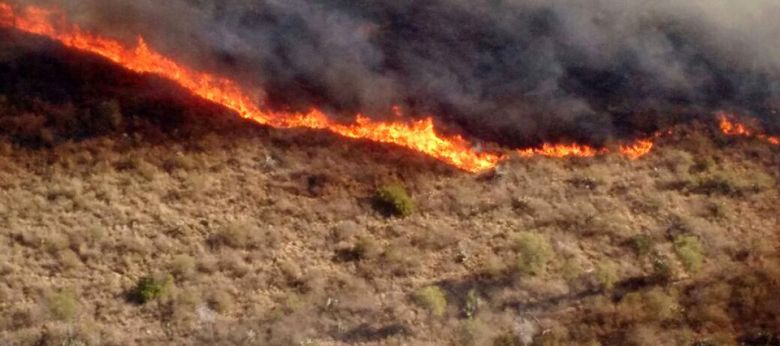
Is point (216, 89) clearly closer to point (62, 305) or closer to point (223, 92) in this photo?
point (223, 92)

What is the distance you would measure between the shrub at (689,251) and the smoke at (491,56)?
4202 mm

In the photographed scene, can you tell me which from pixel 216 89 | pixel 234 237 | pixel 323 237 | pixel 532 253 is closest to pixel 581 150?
pixel 532 253

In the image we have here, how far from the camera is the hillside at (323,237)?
19.3m

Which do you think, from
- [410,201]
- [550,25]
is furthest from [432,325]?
[550,25]

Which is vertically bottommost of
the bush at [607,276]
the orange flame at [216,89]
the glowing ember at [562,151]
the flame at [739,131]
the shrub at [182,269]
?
the shrub at [182,269]

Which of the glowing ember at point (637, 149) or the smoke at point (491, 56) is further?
the glowing ember at point (637, 149)

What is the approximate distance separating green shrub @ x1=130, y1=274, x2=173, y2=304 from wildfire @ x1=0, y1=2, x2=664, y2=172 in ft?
18.9

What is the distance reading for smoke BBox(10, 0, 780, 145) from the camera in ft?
77.4

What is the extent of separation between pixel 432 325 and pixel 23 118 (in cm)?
1241

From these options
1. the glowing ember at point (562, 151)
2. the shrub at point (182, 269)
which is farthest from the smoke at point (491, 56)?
the shrub at point (182, 269)

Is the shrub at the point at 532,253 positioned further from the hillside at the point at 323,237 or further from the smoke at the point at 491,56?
the smoke at the point at 491,56

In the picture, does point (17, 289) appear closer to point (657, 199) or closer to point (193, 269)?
point (193, 269)

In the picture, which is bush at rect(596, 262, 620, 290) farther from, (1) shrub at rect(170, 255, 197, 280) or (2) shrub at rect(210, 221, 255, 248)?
(1) shrub at rect(170, 255, 197, 280)

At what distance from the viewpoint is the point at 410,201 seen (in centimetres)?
2178
